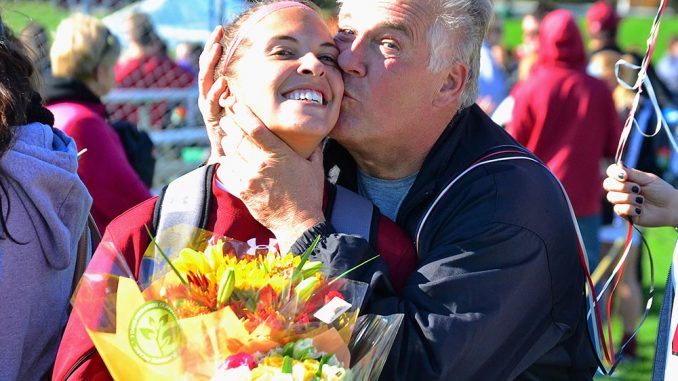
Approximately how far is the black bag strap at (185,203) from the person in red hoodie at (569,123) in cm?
408

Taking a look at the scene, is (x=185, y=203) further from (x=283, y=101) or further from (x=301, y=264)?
(x=301, y=264)

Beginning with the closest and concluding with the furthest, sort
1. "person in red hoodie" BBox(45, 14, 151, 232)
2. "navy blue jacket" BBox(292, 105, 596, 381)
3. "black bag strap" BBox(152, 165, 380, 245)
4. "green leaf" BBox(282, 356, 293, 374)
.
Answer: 1. "green leaf" BBox(282, 356, 293, 374)
2. "navy blue jacket" BBox(292, 105, 596, 381)
3. "black bag strap" BBox(152, 165, 380, 245)
4. "person in red hoodie" BBox(45, 14, 151, 232)

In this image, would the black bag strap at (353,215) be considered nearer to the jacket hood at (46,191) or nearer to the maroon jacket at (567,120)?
the jacket hood at (46,191)

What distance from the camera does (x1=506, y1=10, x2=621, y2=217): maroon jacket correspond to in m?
6.45

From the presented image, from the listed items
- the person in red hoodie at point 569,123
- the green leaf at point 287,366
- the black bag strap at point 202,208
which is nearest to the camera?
the green leaf at point 287,366

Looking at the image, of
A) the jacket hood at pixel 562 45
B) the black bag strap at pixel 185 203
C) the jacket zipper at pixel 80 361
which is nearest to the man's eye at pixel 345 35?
the black bag strap at pixel 185 203

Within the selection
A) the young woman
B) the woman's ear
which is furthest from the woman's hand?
the young woman

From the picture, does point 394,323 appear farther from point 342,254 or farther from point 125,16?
point 125,16

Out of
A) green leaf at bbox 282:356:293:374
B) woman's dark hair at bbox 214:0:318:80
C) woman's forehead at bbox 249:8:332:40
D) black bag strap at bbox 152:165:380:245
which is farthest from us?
woman's dark hair at bbox 214:0:318:80

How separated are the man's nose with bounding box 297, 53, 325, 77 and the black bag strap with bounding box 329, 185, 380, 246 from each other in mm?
336

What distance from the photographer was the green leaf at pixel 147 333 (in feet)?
6.84

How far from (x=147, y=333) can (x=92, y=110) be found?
116 inches

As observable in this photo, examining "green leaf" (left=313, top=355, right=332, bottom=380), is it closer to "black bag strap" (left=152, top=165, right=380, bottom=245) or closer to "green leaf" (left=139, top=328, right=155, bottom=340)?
"green leaf" (left=139, top=328, right=155, bottom=340)

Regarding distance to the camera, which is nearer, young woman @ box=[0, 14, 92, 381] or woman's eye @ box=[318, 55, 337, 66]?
young woman @ box=[0, 14, 92, 381]
